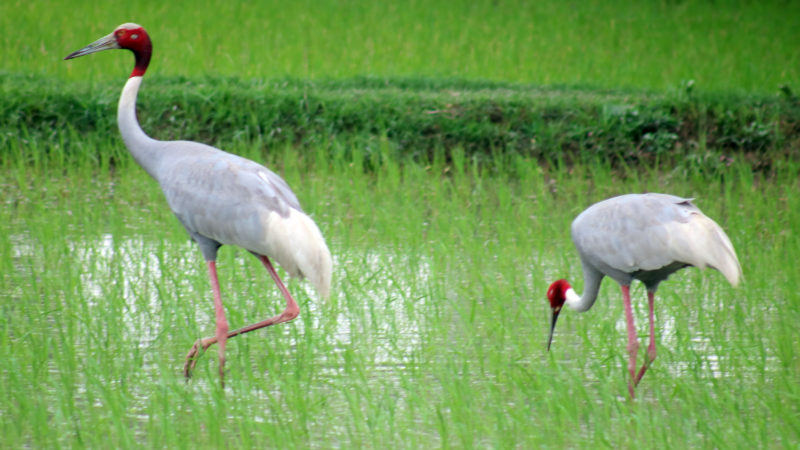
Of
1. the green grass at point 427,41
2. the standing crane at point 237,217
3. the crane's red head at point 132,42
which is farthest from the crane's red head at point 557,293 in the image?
the green grass at point 427,41

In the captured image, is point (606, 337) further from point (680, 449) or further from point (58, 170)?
point (58, 170)

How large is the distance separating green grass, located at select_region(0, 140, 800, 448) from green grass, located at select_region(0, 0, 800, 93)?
2574 millimetres

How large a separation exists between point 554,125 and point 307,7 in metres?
5.40

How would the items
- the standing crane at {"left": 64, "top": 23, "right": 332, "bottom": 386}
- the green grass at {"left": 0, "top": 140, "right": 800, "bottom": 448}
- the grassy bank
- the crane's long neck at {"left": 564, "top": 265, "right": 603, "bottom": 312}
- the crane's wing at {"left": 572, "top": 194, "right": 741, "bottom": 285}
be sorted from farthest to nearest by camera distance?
the grassy bank → the crane's long neck at {"left": 564, "top": 265, "right": 603, "bottom": 312} → the standing crane at {"left": 64, "top": 23, "right": 332, "bottom": 386} → the crane's wing at {"left": 572, "top": 194, "right": 741, "bottom": 285} → the green grass at {"left": 0, "top": 140, "right": 800, "bottom": 448}

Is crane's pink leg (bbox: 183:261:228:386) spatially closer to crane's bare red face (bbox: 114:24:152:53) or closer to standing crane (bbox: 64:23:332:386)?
standing crane (bbox: 64:23:332:386)

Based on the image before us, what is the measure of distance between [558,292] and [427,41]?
6830mm

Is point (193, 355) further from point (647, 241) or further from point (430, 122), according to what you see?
point (430, 122)

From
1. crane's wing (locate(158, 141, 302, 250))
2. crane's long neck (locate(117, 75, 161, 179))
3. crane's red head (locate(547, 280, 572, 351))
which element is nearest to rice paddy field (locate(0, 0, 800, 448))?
crane's red head (locate(547, 280, 572, 351))

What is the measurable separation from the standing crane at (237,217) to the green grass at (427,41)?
15.7 feet

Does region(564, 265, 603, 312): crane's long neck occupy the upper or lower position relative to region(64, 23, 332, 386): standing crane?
lower

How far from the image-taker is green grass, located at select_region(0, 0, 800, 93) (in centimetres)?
963

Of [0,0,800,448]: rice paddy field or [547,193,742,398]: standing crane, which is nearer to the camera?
[0,0,800,448]: rice paddy field

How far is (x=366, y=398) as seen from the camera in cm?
374

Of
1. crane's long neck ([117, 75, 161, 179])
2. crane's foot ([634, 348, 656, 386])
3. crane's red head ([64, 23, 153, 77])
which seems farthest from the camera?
crane's red head ([64, 23, 153, 77])
